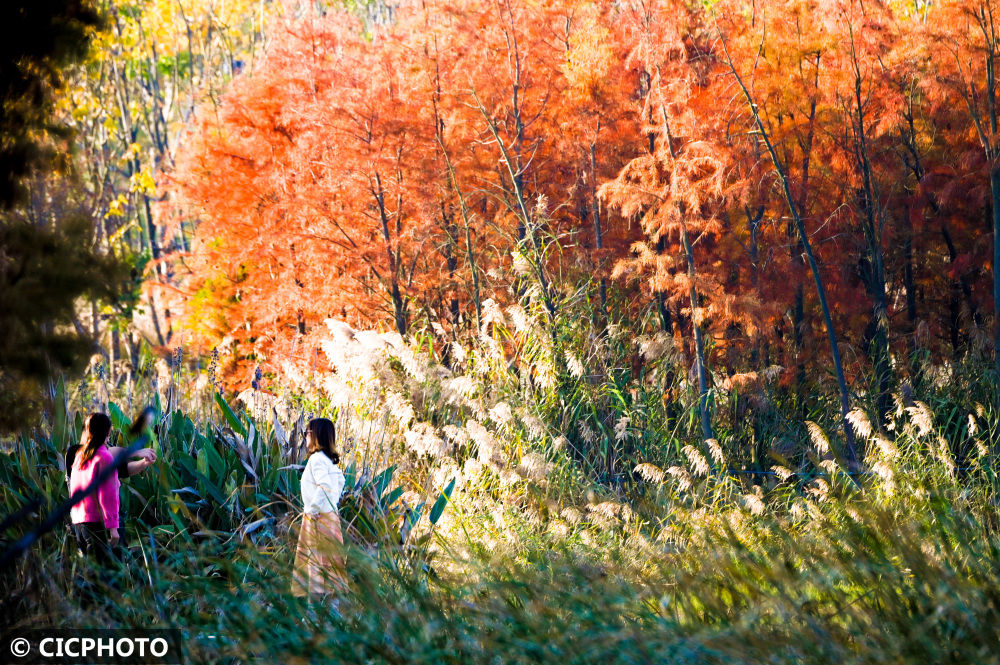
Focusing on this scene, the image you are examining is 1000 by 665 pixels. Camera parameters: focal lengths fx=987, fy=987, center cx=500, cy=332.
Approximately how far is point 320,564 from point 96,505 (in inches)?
68.8

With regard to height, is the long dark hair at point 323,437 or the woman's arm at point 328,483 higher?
the long dark hair at point 323,437

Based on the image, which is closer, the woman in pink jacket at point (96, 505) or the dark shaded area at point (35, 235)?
the woman in pink jacket at point (96, 505)

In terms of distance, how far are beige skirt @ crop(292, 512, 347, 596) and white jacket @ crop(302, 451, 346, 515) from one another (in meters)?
0.54

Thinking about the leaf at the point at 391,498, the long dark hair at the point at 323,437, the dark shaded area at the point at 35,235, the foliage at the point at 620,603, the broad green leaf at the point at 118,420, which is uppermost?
the dark shaded area at the point at 35,235

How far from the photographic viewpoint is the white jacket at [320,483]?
541cm

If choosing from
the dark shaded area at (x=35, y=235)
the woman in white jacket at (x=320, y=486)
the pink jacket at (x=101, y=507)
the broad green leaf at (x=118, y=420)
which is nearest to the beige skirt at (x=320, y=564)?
the woman in white jacket at (x=320, y=486)

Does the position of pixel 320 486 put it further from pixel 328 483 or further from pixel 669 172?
pixel 669 172

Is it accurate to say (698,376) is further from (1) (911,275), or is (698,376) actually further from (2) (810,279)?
(1) (911,275)

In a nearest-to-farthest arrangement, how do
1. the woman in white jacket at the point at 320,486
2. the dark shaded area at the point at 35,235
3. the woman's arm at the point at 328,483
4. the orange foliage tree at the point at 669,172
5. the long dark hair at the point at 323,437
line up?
the woman in white jacket at the point at 320,486 → the woman's arm at the point at 328,483 → the long dark hair at the point at 323,437 → the dark shaded area at the point at 35,235 → the orange foliage tree at the point at 669,172

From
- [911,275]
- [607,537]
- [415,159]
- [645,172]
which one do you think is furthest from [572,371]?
[911,275]

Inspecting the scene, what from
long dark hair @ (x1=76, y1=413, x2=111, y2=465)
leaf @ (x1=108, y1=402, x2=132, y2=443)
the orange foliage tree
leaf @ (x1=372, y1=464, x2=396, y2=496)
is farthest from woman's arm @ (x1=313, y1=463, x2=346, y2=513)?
the orange foliage tree

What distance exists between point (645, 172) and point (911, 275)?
3.47 m

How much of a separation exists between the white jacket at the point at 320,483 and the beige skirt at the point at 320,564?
54 cm

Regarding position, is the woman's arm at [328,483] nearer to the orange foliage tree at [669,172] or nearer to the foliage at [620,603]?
the foliage at [620,603]
